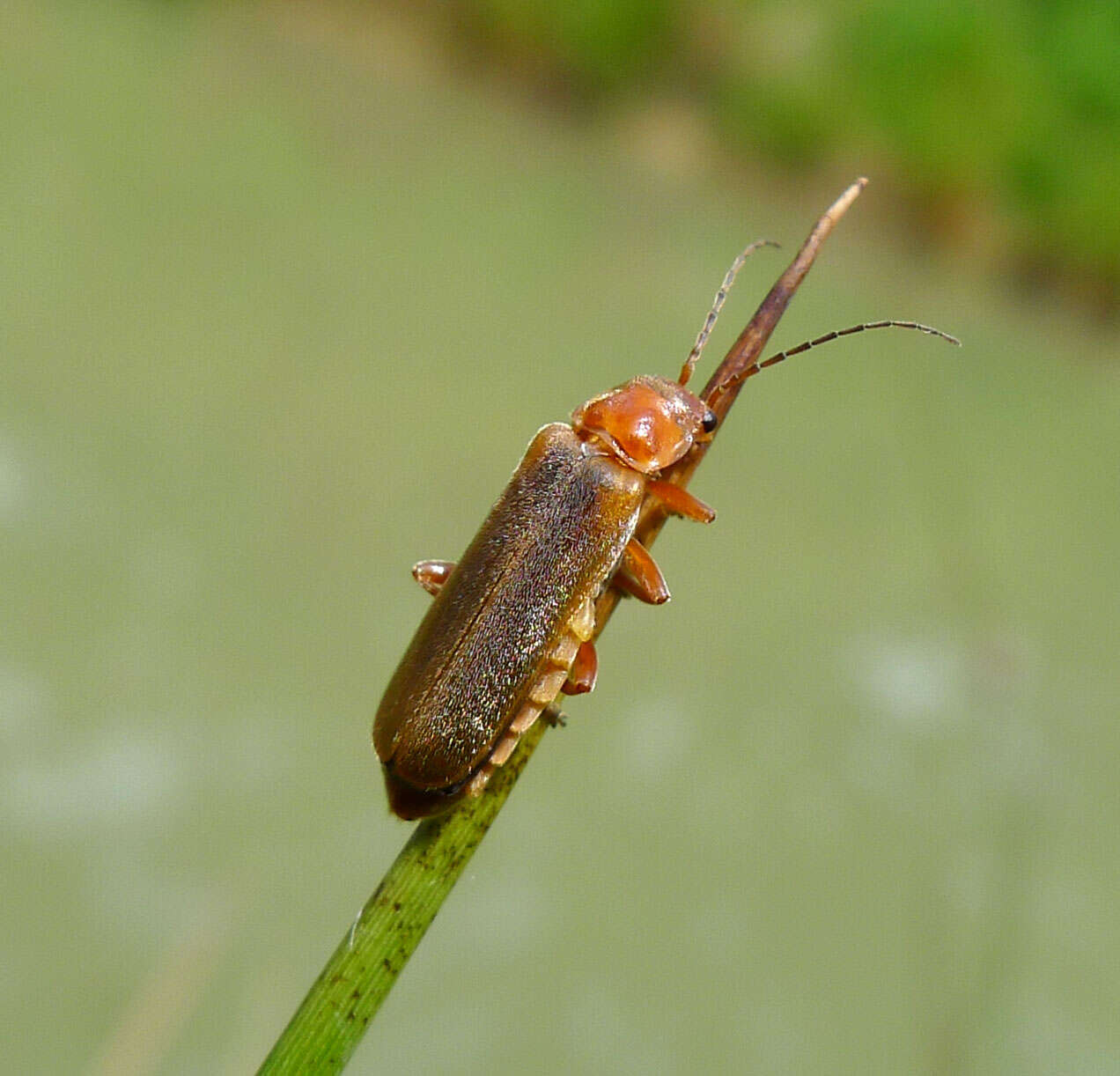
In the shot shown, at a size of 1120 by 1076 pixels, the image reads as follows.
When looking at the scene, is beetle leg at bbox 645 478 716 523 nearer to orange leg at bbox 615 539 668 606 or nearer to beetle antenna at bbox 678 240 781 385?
orange leg at bbox 615 539 668 606

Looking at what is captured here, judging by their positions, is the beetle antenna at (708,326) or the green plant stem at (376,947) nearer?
the green plant stem at (376,947)

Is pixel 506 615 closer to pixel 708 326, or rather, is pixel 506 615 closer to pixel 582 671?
pixel 582 671

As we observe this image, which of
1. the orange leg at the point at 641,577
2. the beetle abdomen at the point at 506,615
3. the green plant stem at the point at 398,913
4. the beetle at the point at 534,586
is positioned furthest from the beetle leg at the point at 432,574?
the green plant stem at the point at 398,913

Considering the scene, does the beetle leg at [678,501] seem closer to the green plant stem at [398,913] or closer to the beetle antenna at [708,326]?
the beetle antenna at [708,326]

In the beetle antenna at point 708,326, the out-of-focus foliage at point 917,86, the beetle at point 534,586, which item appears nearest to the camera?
the beetle at point 534,586

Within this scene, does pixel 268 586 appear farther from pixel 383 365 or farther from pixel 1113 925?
pixel 1113 925

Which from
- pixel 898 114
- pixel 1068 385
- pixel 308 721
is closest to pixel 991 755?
pixel 308 721
